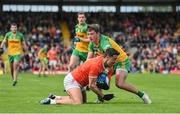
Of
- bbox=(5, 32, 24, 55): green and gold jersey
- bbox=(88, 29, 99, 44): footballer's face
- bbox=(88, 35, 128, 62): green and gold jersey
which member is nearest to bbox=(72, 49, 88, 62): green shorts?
bbox=(5, 32, 24, 55): green and gold jersey

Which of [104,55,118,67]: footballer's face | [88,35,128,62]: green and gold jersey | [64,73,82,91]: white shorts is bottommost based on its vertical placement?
[64,73,82,91]: white shorts

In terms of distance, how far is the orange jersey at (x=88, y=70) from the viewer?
47.6 ft

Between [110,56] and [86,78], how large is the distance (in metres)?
0.97

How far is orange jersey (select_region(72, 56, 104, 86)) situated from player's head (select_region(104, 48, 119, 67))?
0.51 feet

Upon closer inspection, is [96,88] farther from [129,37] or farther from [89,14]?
[89,14]

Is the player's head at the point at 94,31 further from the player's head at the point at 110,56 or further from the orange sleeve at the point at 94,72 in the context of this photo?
the orange sleeve at the point at 94,72

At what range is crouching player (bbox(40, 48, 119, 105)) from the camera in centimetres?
1445

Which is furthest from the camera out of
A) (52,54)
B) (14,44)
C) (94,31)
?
(52,54)

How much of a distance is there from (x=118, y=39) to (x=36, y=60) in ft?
29.3

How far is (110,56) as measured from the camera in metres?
14.3

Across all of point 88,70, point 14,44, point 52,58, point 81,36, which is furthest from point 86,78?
→ point 52,58

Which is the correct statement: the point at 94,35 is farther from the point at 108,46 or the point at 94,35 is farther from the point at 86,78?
the point at 86,78

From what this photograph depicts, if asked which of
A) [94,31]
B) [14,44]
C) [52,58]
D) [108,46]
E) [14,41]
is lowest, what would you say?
[52,58]

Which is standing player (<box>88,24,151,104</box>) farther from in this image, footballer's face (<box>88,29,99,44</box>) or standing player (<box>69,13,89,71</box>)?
standing player (<box>69,13,89,71</box>)
